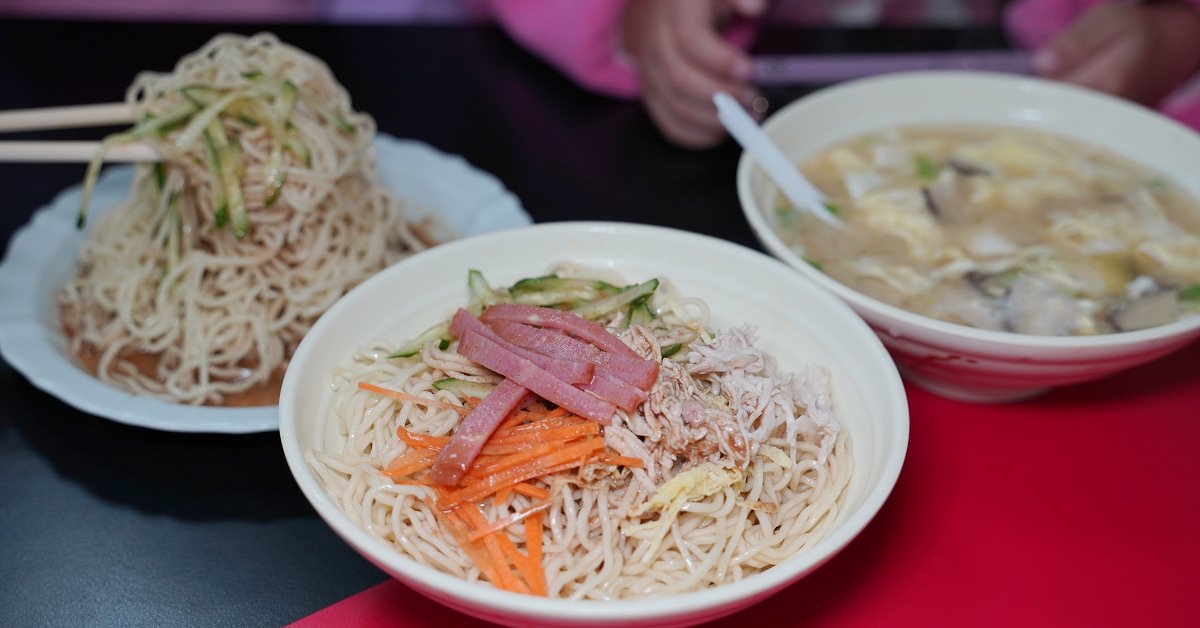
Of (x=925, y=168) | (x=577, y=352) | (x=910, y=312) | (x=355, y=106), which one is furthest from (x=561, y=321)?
(x=355, y=106)

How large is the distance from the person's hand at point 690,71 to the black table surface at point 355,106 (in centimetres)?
9

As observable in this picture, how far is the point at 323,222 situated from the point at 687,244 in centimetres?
90

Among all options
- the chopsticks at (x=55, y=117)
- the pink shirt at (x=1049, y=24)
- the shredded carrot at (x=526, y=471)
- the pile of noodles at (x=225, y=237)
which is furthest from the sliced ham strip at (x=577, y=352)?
the pink shirt at (x=1049, y=24)

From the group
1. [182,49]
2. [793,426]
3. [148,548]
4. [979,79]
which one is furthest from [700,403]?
[182,49]

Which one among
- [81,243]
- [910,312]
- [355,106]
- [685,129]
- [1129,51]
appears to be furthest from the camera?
[355,106]

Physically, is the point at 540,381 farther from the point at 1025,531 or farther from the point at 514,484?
the point at 1025,531

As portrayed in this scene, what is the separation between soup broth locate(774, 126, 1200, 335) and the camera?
166 cm

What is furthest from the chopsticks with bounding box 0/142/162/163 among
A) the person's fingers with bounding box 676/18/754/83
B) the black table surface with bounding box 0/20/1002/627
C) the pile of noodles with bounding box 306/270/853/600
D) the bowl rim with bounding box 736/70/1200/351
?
the person's fingers with bounding box 676/18/754/83

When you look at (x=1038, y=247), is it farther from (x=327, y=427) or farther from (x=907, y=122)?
(x=327, y=427)

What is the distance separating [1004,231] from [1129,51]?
1029 mm

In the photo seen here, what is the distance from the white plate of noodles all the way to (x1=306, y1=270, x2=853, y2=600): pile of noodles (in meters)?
0.30

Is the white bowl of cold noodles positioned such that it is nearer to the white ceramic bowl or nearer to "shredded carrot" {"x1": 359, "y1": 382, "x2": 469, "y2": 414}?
"shredded carrot" {"x1": 359, "y1": 382, "x2": 469, "y2": 414}

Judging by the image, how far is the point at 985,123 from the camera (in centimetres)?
228

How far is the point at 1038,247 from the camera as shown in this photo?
5.99 ft
